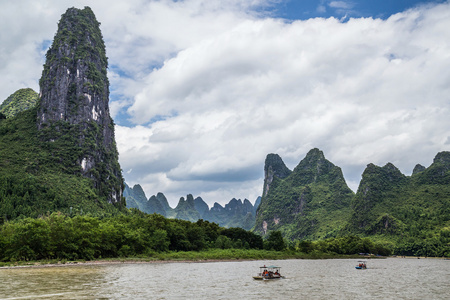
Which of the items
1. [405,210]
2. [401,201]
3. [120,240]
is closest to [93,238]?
[120,240]

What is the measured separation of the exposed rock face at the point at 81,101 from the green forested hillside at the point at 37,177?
4.53 meters

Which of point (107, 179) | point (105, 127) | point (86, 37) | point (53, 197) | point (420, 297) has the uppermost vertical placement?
point (86, 37)

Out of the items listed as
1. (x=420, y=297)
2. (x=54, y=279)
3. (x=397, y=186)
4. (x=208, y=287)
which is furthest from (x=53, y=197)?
(x=397, y=186)

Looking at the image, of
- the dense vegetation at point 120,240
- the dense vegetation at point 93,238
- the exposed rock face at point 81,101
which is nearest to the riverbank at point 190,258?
the dense vegetation at point 120,240

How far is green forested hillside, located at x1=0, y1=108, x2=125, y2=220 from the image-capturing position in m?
92.4

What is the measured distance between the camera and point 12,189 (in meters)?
94.4

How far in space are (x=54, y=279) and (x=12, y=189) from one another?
226 feet

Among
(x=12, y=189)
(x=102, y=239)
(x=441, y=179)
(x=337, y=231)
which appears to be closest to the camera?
(x=102, y=239)

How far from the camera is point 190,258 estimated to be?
80.6 m

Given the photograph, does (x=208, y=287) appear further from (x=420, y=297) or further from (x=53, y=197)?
(x=53, y=197)

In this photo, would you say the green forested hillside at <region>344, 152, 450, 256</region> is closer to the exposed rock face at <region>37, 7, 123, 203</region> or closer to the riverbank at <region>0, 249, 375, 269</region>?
the riverbank at <region>0, 249, 375, 269</region>

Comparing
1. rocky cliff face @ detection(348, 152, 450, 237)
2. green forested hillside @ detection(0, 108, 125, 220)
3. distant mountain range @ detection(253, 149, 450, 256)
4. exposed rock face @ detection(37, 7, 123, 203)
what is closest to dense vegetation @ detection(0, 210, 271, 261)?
green forested hillside @ detection(0, 108, 125, 220)

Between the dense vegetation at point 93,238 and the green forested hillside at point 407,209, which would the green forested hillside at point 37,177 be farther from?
the green forested hillside at point 407,209

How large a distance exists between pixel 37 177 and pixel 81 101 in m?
45.7
